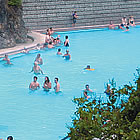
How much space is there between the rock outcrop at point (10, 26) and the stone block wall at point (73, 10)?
3.78 metres

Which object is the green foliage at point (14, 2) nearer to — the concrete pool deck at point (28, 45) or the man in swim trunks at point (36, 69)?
the concrete pool deck at point (28, 45)

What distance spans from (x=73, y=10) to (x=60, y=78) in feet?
35.2

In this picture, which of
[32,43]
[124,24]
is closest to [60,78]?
[32,43]

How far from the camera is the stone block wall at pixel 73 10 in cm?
2570

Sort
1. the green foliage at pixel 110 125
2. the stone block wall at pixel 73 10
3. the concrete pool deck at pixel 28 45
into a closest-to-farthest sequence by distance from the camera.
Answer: the green foliage at pixel 110 125 < the concrete pool deck at pixel 28 45 < the stone block wall at pixel 73 10

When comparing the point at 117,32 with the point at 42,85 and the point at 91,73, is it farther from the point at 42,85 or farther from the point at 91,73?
the point at 42,85

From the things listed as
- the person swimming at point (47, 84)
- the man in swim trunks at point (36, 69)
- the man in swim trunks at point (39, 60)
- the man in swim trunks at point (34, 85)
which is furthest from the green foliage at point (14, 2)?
the person swimming at point (47, 84)

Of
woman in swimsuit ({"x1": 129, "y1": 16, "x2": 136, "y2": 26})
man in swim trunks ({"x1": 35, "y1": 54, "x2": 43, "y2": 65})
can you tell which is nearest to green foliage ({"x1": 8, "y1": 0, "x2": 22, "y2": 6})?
man in swim trunks ({"x1": 35, "y1": 54, "x2": 43, "y2": 65})

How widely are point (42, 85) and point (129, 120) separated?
1027cm

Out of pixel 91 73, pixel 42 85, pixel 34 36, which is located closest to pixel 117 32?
pixel 34 36

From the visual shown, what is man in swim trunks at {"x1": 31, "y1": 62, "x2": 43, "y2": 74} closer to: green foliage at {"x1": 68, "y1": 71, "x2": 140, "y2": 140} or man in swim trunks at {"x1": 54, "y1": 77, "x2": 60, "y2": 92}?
man in swim trunks at {"x1": 54, "y1": 77, "x2": 60, "y2": 92}

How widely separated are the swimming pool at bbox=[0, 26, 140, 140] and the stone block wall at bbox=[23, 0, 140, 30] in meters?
1.32

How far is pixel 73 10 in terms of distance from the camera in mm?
26938

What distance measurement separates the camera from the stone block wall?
2570 centimetres
